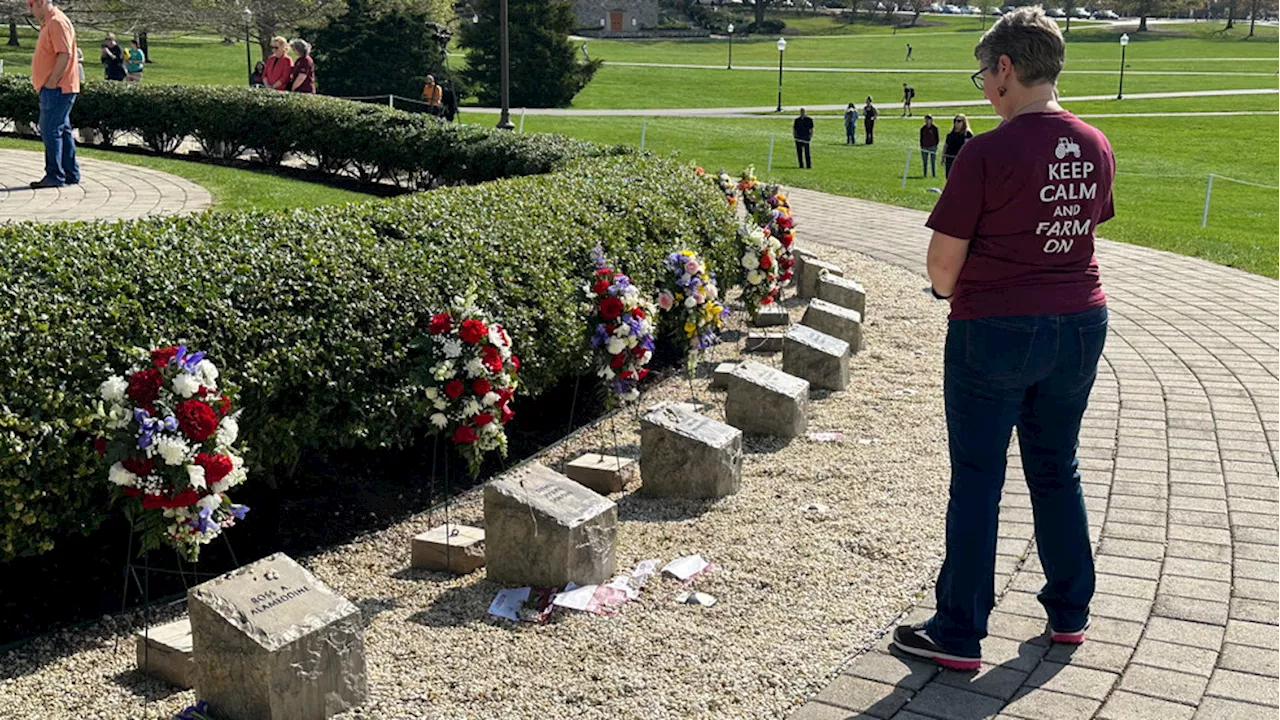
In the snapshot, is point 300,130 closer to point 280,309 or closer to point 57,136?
point 57,136

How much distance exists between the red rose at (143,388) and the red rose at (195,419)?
0.34 feet

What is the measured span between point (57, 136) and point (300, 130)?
3.76 m

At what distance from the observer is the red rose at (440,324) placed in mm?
6066

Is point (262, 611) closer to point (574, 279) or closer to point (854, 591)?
point (854, 591)

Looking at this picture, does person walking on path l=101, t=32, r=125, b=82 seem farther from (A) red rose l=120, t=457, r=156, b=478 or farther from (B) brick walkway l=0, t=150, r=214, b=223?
(A) red rose l=120, t=457, r=156, b=478

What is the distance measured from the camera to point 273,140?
1770cm

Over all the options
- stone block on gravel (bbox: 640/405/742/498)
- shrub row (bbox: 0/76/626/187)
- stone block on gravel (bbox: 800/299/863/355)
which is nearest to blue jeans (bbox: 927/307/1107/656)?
stone block on gravel (bbox: 640/405/742/498)

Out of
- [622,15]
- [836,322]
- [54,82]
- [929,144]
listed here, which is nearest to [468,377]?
[836,322]

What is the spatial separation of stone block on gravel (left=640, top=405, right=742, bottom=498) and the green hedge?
0.89 meters

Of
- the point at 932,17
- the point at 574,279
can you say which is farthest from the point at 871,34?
the point at 574,279

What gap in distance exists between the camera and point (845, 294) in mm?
10992

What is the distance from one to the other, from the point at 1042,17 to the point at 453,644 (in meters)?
3.07

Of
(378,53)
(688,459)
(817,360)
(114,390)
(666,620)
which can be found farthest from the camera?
(378,53)

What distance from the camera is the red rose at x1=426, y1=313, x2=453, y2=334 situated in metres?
6.07
